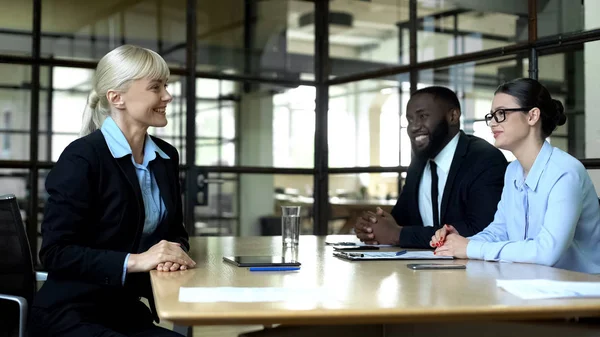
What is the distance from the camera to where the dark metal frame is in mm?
4090

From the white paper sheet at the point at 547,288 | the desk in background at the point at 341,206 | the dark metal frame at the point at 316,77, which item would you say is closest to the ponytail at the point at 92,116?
the white paper sheet at the point at 547,288

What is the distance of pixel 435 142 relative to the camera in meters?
3.11

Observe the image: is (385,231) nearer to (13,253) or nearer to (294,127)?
(13,253)

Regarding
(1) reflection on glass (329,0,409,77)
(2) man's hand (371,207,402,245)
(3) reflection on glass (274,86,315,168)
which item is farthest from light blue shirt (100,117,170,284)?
(3) reflection on glass (274,86,315,168)

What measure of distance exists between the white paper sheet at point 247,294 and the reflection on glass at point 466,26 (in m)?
2.72

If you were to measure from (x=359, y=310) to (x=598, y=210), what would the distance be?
1297 mm

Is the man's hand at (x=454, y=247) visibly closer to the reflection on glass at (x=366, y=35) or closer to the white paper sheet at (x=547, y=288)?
the white paper sheet at (x=547, y=288)

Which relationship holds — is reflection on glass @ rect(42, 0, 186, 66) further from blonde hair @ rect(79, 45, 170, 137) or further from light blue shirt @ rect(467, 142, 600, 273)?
light blue shirt @ rect(467, 142, 600, 273)

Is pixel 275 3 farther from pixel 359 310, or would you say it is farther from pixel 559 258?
pixel 359 310

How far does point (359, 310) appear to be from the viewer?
1359 mm

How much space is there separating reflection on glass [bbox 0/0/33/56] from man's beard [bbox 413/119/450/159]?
267 cm

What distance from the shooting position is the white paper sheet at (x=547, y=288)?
5.05 ft

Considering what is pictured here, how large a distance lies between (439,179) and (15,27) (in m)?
2.87

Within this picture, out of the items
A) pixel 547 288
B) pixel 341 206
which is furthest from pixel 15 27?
pixel 547 288
